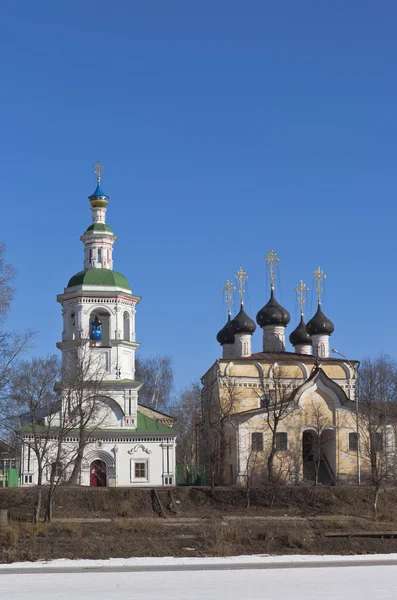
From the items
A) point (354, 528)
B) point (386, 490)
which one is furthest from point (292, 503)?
point (354, 528)

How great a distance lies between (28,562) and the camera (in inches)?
925

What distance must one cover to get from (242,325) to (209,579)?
1194 inches

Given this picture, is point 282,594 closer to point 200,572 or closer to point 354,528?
point 200,572

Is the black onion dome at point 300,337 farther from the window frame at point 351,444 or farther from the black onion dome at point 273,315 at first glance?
the window frame at point 351,444

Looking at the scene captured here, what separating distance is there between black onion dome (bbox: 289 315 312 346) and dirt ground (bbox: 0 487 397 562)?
49.5 ft

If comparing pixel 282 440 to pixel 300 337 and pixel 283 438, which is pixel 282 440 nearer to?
pixel 283 438

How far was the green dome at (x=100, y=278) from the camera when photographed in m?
42.6

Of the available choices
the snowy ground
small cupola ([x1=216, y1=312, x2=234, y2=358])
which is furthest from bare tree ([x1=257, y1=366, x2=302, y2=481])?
the snowy ground

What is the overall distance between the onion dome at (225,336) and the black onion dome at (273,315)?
1.75m

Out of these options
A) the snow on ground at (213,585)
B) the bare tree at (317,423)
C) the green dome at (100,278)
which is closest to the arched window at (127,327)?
the green dome at (100,278)

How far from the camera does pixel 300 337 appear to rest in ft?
178

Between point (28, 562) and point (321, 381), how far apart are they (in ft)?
77.4

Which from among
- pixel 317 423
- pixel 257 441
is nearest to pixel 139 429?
pixel 257 441

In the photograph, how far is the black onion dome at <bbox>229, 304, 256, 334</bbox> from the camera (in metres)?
50.6
